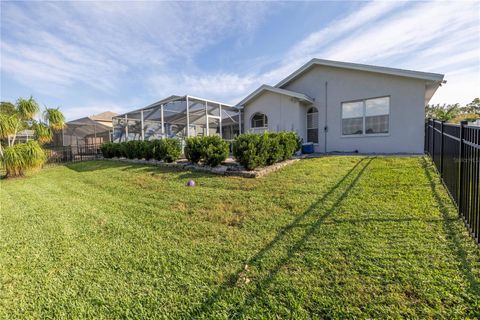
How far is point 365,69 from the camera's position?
10.1 m

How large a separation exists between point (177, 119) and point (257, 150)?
12.6 metres

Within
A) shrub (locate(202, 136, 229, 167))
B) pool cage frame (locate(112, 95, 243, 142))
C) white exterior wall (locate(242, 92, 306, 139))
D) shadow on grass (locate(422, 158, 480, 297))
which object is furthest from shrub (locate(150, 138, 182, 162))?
shadow on grass (locate(422, 158, 480, 297))

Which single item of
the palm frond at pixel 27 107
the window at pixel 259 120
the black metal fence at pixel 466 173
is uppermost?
the palm frond at pixel 27 107

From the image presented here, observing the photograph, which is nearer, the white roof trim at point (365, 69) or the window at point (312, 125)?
the white roof trim at point (365, 69)

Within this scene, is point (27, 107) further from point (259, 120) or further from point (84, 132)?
point (84, 132)

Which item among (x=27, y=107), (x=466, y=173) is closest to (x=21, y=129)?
(x=27, y=107)

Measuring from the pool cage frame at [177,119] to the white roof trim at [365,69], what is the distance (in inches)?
156

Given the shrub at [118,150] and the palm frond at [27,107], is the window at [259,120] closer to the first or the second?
the shrub at [118,150]

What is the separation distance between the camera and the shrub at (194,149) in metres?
8.30

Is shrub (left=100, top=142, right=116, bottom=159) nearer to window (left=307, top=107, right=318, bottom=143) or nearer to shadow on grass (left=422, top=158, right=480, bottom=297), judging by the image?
window (left=307, top=107, right=318, bottom=143)

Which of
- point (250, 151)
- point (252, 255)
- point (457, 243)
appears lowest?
point (252, 255)

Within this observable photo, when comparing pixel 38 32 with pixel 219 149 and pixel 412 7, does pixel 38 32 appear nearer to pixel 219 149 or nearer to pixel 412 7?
pixel 219 149

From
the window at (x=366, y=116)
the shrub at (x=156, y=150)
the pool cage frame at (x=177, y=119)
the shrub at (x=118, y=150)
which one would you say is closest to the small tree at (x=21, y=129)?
the shrub at (x=118, y=150)

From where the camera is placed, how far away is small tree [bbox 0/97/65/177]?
9750 mm
